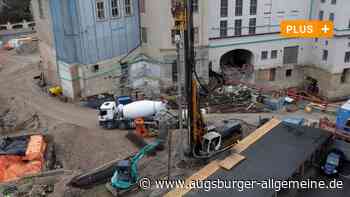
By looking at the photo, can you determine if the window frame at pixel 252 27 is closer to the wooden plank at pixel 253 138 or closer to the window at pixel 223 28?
the window at pixel 223 28

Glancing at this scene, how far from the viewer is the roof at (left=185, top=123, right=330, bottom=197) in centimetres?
1588

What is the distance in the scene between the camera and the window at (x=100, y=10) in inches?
1335

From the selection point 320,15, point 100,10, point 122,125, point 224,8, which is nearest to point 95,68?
point 100,10

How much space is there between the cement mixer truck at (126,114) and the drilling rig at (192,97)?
840 cm

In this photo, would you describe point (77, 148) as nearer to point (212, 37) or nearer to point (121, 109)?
point (121, 109)

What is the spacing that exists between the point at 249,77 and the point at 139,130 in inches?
849

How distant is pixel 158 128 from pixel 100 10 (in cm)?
1417

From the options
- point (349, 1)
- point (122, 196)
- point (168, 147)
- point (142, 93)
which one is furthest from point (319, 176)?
point (349, 1)

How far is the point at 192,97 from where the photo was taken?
1989 centimetres

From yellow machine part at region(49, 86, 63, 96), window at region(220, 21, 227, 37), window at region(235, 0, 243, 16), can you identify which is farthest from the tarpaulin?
window at region(235, 0, 243, 16)

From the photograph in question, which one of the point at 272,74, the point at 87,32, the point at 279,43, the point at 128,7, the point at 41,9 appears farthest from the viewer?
the point at 272,74

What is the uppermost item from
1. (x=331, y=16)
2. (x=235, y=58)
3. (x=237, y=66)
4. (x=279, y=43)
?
(x=331, y=16)

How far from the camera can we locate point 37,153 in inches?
982

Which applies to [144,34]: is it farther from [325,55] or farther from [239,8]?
[325,55]
